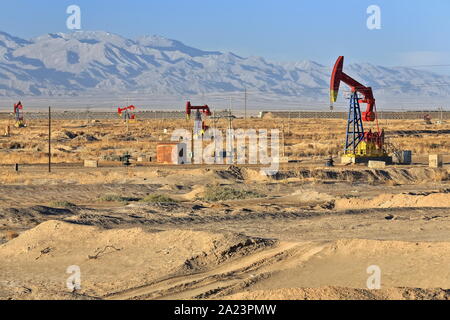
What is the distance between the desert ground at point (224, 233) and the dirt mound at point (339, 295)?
0.03 metres

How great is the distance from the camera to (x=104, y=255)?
20141 mm

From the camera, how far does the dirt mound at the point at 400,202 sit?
101ft

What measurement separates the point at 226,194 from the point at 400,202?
7088mm

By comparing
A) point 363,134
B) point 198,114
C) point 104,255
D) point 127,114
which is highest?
point 127,114

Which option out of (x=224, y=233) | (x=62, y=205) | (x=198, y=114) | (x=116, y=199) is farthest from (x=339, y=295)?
(x=198, y=114)

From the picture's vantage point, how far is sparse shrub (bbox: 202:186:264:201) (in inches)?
1361

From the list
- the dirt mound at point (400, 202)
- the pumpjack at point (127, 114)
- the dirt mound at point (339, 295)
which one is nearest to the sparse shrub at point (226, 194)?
the dirt mound at point (400, 202)

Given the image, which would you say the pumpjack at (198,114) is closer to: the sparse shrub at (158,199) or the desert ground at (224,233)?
the desert ground at (224,233)

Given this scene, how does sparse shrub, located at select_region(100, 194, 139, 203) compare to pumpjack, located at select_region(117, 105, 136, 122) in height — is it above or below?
below

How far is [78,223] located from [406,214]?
9950mm

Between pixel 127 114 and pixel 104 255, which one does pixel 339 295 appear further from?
pixel 127 114

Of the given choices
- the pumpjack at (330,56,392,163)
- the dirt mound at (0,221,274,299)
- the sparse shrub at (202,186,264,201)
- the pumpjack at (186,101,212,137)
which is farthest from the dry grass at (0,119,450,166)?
the dirt mound at (0,221,274,299)

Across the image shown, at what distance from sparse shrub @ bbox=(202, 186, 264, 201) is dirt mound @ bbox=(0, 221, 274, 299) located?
1239 cm

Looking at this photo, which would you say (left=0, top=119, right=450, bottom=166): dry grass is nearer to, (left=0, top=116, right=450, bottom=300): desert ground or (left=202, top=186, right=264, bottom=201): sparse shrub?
(left=0, top=116, right=450, bottom=300): desert ground
